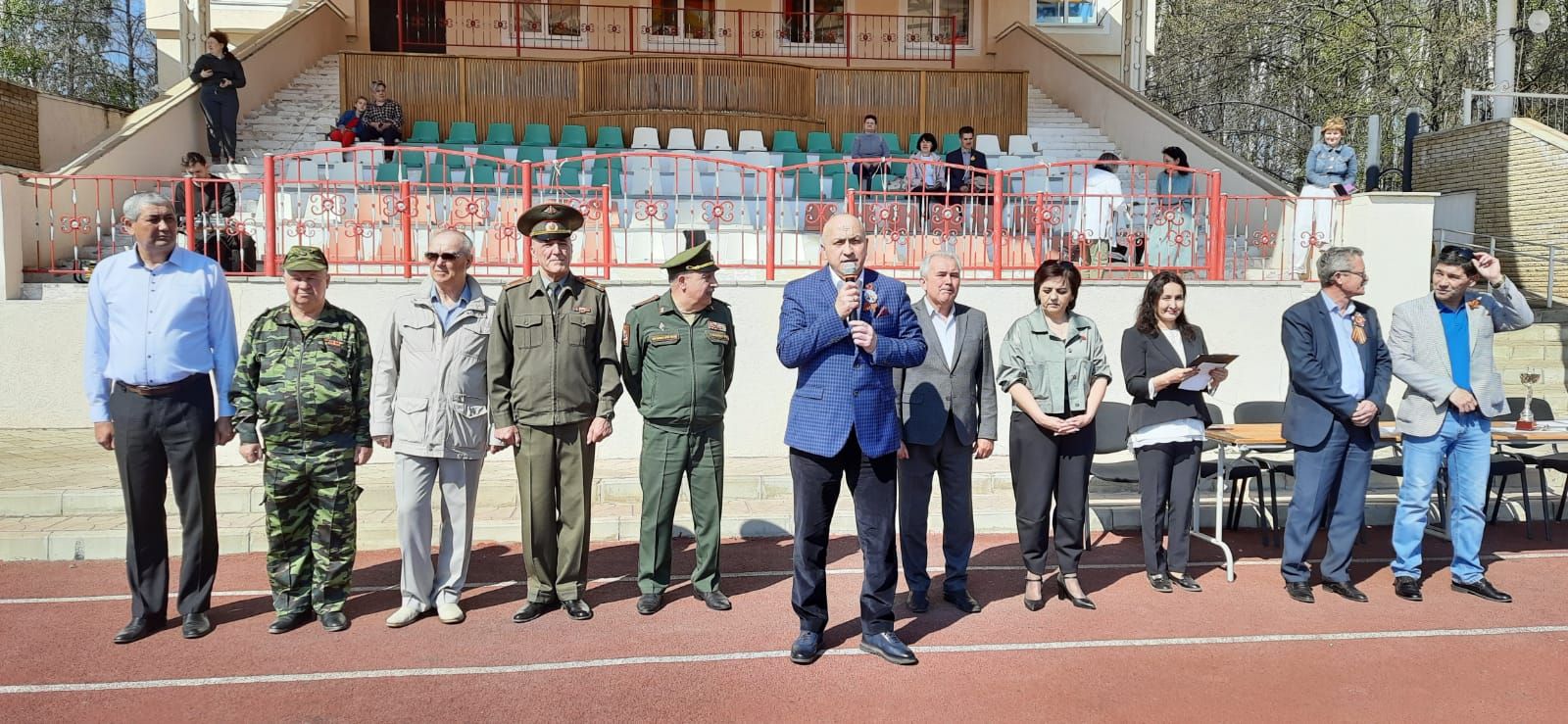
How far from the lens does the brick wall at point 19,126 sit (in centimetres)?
1317

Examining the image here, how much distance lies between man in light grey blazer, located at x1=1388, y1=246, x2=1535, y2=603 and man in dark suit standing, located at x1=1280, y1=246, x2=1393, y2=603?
19 cm

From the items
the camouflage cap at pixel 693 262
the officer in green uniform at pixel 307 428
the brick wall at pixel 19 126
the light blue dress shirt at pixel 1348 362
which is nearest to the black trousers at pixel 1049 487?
the light blue dress shirt at pixel 1348 362

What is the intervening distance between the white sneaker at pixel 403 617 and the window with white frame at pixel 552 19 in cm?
1602

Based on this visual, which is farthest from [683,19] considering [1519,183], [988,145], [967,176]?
[1519,183]

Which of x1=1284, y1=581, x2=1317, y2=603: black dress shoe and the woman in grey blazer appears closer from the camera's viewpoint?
x1=1284, y1=581, x2=1317, y2=603: black dress shoe

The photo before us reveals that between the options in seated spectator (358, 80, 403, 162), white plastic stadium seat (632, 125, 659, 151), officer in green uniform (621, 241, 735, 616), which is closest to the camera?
officer in green uniform (621, 241, 735, 616)

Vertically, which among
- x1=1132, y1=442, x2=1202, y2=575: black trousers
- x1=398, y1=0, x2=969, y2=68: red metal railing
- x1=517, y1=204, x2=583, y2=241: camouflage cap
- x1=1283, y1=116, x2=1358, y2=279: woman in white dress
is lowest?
x1=1132, y1=442, x2=1202, y2=575: black trousers

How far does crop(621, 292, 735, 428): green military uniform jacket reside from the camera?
5.25 m

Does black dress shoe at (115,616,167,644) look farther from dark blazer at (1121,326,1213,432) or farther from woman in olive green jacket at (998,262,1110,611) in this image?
dark blazer at (1121,326,1213,432)

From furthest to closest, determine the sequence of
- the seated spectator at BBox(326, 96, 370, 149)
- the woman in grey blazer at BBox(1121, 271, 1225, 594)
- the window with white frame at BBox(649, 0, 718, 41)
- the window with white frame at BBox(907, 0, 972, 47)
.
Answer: the window with white frame at BBox(907, 0, 972, 47)
the window with white frame at BBox(649, 0, 718, 41)
the seated spectator at BBox(326, 96, 370, 149)
the woman in grey blazer at BBox(1121, 271, 1225, 594)

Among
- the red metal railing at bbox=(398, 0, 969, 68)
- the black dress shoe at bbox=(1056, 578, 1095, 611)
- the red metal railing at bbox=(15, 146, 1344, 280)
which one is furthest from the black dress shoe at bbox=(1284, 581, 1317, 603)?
the red metal railing at bbox=(398, 0, 969, 68)

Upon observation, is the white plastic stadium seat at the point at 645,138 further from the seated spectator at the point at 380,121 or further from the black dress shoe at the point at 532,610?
the black dress shoe at the point at 532,610

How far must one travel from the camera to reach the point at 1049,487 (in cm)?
537

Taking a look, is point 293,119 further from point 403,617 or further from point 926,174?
point 403,617
